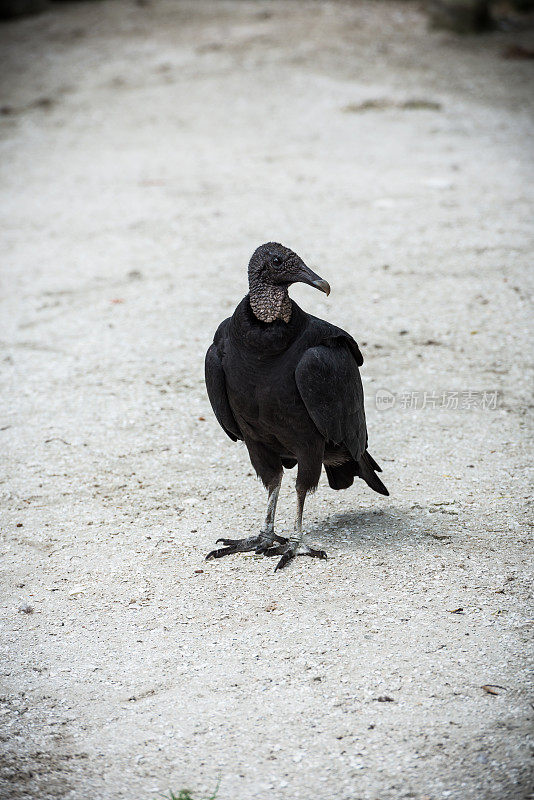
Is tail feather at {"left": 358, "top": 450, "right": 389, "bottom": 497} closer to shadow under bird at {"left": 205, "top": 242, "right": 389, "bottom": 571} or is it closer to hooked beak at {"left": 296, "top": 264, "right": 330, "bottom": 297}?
shadow under bird at {"left": 205, "top": 242, "right": 389, "bottom": 571}

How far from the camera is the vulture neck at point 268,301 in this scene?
3553 mm

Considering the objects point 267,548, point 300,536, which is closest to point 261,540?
point 267,548

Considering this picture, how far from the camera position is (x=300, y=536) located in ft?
13.0

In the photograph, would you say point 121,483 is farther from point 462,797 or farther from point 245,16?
point 245,16

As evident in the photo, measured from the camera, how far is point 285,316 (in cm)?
359

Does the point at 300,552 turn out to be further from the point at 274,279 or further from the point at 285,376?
the point at 274,279

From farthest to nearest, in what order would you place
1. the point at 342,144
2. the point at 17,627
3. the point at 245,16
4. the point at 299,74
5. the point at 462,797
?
the point at 245,16 < the point at 299,74 < the point at 342,144 < the point at 17,627 < the point at 462,797

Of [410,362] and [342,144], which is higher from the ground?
[342,144]

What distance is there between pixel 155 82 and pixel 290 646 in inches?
415

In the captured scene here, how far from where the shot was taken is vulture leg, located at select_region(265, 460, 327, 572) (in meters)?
Answer: 3.80

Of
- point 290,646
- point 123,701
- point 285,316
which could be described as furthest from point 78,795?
point 285,316

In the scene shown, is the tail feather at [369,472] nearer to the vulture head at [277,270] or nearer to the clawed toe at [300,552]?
the clawed toe at [300,552]

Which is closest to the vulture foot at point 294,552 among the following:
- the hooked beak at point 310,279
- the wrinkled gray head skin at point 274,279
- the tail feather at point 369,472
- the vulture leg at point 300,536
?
the vulture leg at point 300,536

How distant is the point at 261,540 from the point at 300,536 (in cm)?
18
